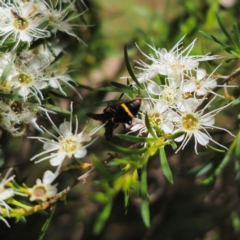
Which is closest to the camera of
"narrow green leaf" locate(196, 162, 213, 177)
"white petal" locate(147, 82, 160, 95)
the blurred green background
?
"white petal" locate(147, 82, 160, 95)

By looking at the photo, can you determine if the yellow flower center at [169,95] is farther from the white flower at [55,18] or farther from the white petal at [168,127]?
the white flower at [55,18]

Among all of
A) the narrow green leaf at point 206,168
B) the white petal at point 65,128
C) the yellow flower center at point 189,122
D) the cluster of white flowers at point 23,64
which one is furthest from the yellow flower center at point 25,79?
the narrow green leaf at point 206,168

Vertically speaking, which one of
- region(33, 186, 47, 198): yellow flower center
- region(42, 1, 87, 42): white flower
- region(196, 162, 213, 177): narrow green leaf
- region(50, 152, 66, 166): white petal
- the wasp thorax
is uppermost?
region(42, 1, 87, 42): white flower

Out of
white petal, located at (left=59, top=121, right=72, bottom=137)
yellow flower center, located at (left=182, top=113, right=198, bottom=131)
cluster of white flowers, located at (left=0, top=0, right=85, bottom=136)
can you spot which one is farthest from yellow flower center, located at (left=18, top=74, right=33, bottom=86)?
yellow flower center, located at (left=182, top=113, right=198, bottom=131)

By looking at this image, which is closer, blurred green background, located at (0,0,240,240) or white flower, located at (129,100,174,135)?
white flower, located at (129,100,174,135)

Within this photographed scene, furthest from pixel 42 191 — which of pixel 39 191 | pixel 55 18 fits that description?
pixel 55 18

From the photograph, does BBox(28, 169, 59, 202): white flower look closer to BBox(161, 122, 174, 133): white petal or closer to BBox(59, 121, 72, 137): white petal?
BBox(59, 121, 72, 137): white petal

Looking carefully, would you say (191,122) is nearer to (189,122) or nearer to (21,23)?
(189,122)
